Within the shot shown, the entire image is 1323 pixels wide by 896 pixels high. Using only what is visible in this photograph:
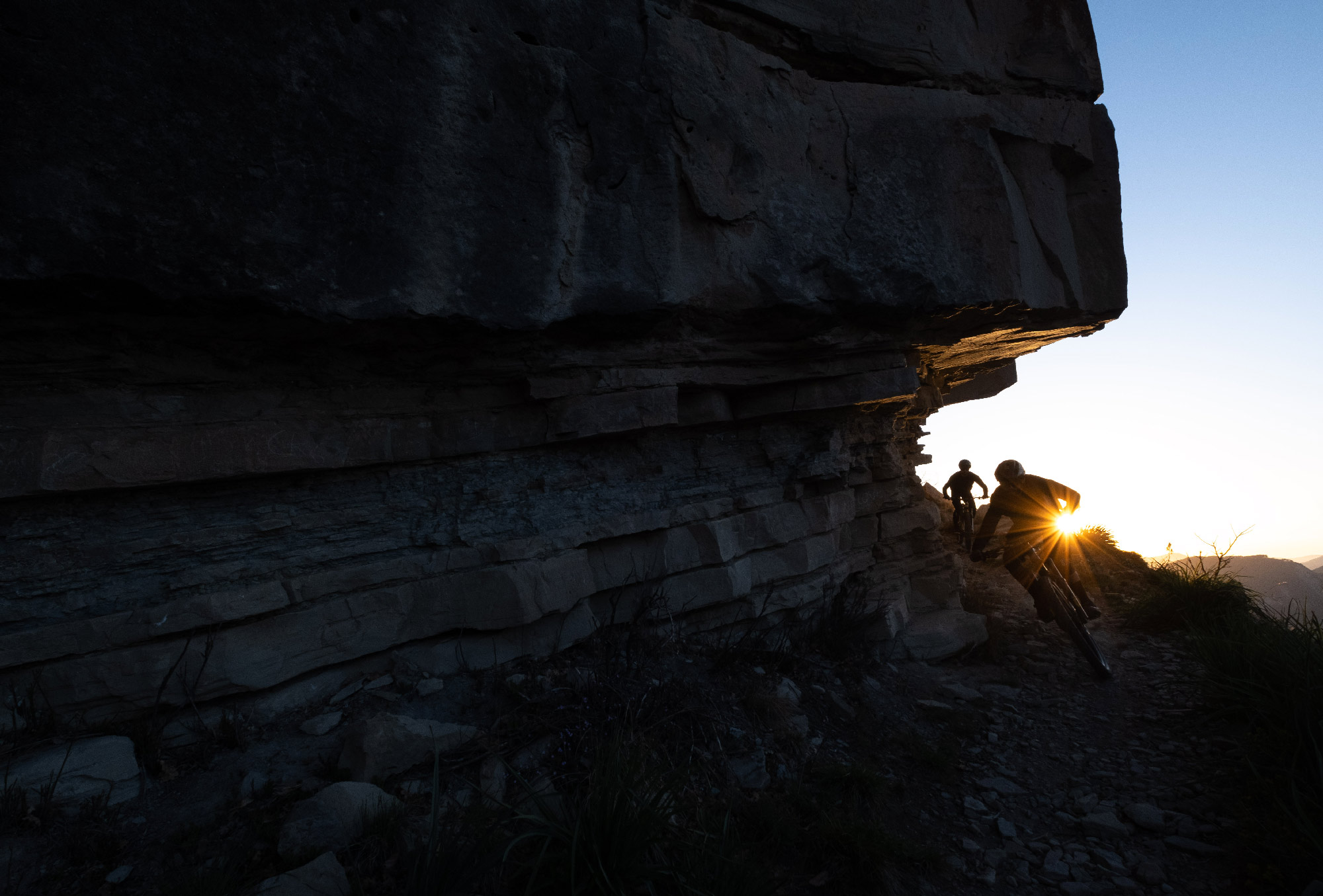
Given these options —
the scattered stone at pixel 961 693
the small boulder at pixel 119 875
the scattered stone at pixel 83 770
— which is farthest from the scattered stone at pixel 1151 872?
the scattered stone at pixel 83 770

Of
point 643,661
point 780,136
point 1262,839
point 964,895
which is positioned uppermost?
point 780,136

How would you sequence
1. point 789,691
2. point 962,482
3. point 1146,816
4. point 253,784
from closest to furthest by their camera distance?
point 253,784 → point 1146,816 → point 789,691 → point 962,482

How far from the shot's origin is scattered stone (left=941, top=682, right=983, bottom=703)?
175 inches

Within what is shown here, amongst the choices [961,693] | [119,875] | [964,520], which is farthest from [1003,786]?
[964,520]

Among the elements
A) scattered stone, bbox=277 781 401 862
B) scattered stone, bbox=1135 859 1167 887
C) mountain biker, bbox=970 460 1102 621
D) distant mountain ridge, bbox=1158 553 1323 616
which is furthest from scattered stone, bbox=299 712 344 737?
distant mountain ridge, bbox=1158 553 1323 616

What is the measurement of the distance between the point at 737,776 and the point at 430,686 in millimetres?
1549

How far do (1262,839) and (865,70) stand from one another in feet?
16.2

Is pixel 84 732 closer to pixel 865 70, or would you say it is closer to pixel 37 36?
pixel 37 36

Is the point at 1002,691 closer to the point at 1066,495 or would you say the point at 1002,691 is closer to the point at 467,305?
the point at 1066,495

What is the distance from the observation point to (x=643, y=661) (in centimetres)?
350

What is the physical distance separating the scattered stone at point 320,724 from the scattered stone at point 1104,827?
3.61 meters

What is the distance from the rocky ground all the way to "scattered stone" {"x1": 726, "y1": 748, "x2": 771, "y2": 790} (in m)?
0.01

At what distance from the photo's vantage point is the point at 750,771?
3.12 m

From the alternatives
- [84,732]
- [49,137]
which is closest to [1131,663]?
[84,732]
